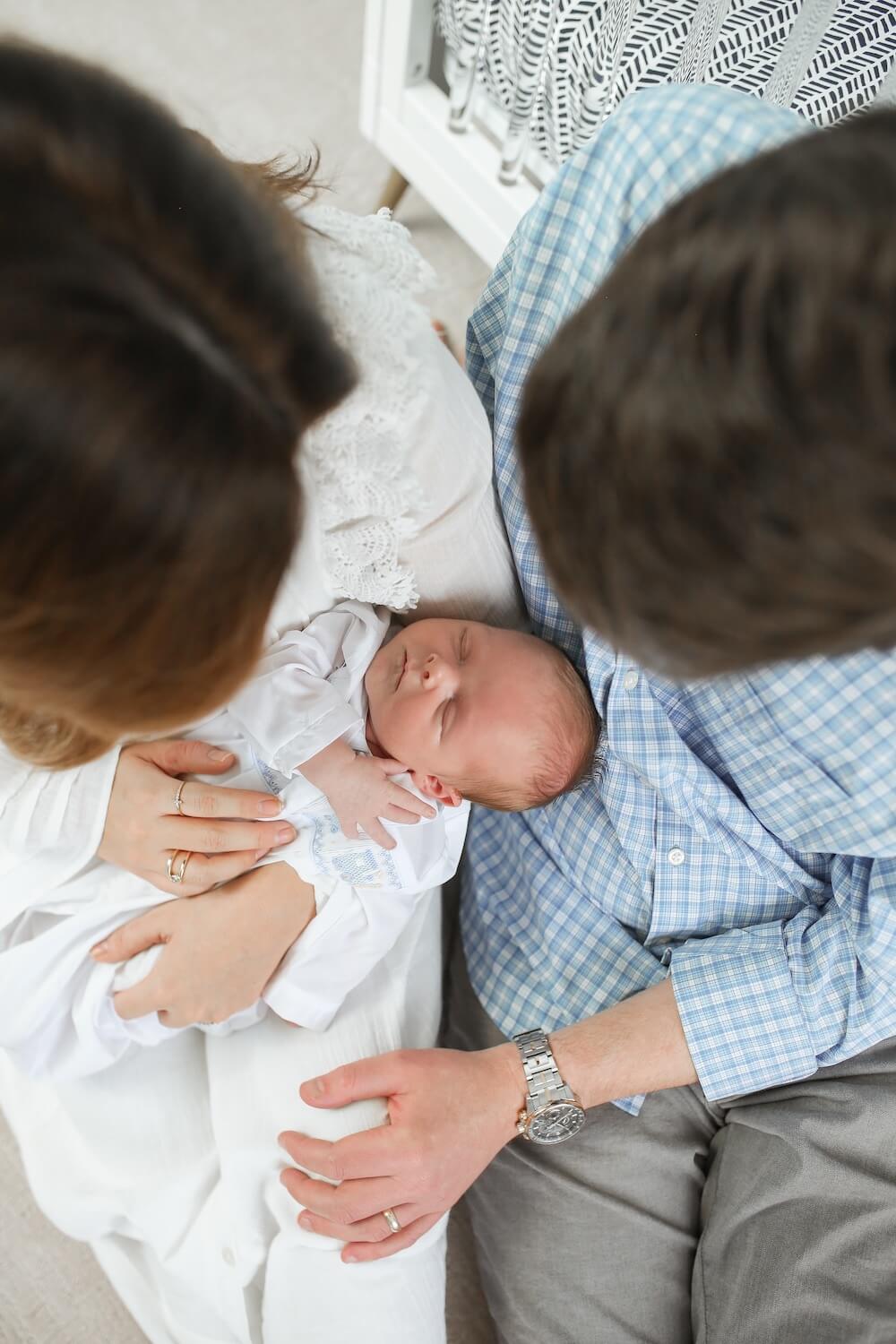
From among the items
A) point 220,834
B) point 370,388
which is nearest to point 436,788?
point 220,834

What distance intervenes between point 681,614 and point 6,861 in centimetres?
73

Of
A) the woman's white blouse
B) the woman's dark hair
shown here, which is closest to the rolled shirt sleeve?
the woman's white blouse

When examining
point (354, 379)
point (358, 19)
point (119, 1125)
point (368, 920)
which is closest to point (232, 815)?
point (368, 920)

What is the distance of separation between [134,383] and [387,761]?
619 millimetres

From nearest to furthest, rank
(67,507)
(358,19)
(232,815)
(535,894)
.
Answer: (67,507) → (232,815) → (535,894) → (358,19)

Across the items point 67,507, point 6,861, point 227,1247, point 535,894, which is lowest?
point 227,1247

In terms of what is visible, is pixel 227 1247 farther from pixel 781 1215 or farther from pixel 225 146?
pixel 225 146

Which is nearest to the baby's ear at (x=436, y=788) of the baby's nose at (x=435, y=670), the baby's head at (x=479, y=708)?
the baby's head at (x=479, y=708)

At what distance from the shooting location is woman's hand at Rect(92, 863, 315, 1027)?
0.95 meters

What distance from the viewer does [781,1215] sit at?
3.18 feet

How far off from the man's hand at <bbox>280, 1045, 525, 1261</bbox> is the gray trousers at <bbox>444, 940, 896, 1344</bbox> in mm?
123

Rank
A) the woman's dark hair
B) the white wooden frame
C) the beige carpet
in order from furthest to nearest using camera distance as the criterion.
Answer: the beige carpet
the white wooden frame
the woman's dark hair

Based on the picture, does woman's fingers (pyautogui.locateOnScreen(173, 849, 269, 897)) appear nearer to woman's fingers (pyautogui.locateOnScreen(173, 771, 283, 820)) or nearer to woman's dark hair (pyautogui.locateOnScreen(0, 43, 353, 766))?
woman's fingers (pyautogui.locateOnScreen(173, 771, 283, 820))

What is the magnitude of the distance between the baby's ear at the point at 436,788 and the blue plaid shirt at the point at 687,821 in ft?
0.43
